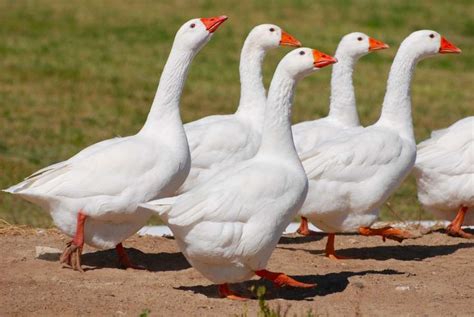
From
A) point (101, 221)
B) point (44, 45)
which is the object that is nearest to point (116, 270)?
point (101, 221)

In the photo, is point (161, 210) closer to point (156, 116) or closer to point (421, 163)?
point (156, 116)

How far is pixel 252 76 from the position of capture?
39.5 feet

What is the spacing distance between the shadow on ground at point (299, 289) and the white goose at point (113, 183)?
0.85 m

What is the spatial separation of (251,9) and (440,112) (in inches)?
402

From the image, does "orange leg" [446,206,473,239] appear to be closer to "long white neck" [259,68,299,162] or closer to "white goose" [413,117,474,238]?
"white goose" [413,117,474,238]

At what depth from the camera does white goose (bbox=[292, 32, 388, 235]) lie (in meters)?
11.7

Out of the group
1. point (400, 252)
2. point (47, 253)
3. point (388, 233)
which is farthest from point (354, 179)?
point (47, 253)

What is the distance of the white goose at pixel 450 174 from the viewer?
11.4 m

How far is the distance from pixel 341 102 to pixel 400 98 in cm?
111

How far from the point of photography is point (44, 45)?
25.2 m

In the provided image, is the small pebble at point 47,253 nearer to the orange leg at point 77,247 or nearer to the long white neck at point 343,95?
the orange leg at point 77,247

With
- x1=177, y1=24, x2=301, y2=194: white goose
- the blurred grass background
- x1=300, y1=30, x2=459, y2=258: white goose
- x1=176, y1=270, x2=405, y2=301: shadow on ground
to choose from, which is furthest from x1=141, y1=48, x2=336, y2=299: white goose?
the blurred grass background

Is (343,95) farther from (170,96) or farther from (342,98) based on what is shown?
(170,96)

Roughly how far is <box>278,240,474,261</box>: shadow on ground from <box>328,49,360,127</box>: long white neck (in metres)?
1.47
